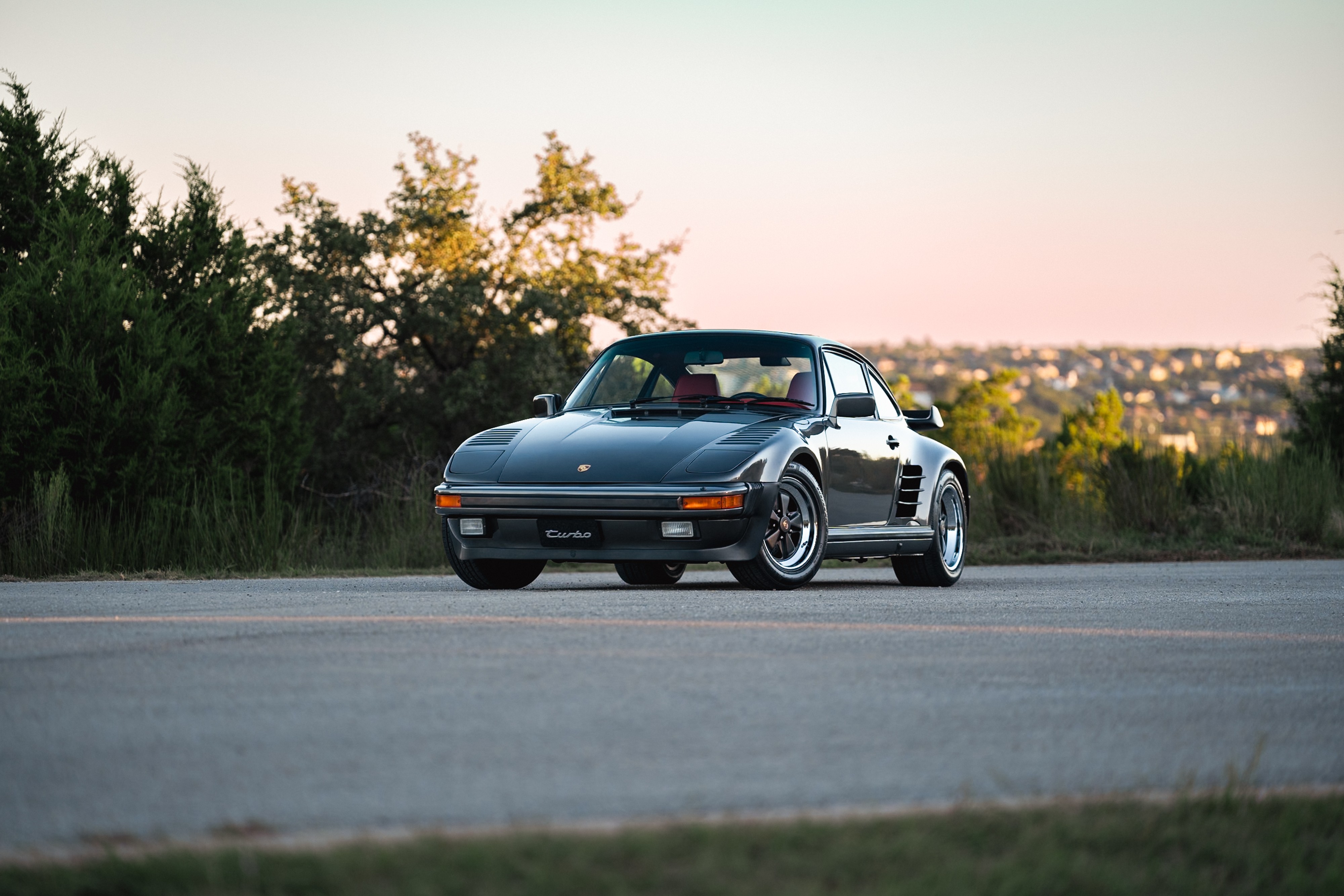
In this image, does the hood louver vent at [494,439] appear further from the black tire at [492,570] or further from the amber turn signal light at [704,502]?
the amber turn signal light at [704,502]

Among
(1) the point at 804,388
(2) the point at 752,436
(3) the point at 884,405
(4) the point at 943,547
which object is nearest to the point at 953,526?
(4) the point at 943,547

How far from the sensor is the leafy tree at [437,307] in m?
36.2

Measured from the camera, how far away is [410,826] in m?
3.48

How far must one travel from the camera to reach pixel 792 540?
1055 cm

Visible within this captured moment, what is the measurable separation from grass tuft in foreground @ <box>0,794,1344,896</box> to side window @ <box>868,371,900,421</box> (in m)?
8.44

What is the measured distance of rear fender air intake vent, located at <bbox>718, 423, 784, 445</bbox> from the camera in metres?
10.1

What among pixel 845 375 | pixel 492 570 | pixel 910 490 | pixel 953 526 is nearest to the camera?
pixel 492 570

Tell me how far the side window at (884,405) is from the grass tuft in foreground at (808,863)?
844cm

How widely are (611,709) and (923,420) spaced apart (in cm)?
781

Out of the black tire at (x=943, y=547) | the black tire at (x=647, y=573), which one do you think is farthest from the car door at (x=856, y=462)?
the black tire at (x=647, y=573)

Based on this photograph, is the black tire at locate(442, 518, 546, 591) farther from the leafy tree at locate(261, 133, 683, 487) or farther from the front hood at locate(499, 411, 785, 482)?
the leafy tree at locate(261, 133, 683, 487)

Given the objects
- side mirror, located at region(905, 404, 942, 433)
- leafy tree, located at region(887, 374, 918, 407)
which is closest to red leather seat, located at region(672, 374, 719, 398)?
side mirror, located at region(905, 404, 942, 433)

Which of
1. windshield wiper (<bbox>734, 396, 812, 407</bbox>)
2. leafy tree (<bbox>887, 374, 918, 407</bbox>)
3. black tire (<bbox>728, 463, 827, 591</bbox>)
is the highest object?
leafy tree (<bbox>887, 374, 918, 407</bbox>)

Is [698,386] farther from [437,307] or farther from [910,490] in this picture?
[437,307]
